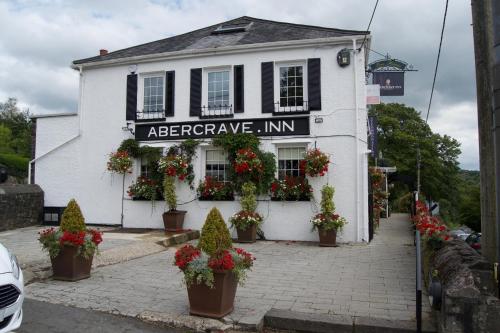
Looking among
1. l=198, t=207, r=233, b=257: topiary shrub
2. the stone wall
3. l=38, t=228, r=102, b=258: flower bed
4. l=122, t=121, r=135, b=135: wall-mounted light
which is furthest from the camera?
l=122, t=121, r=135, b=135: wall-mounted light

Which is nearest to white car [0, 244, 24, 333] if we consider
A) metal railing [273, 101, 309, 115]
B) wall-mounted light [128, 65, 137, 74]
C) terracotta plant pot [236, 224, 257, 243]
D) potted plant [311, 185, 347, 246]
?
terracotta plant pot [236, 224, 257, 243]

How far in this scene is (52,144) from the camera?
1515cm

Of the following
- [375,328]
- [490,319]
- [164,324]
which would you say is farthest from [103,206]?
[490,319]

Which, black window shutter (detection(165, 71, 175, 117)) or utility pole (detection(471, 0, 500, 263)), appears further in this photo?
black window shutter (detection(165, 71, 175, 117))

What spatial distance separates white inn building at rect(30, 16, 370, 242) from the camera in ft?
40.5

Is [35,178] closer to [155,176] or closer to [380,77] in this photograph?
[155,176]

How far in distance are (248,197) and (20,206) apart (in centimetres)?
743

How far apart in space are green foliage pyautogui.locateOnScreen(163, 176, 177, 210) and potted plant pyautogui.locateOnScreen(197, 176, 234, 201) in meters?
0.80

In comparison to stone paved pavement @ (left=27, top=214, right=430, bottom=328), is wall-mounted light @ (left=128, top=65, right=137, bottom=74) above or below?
above

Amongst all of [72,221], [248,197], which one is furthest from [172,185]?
[72,221]

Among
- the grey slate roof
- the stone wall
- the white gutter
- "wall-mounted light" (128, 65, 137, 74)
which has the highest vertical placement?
the grey slate roof

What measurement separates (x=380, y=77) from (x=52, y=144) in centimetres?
1117

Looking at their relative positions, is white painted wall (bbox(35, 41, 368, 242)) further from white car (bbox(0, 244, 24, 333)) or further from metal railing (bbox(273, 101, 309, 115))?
white car (bbox(0, 244, 24, 333))

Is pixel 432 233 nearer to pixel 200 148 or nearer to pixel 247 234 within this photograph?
pixel 247 234
